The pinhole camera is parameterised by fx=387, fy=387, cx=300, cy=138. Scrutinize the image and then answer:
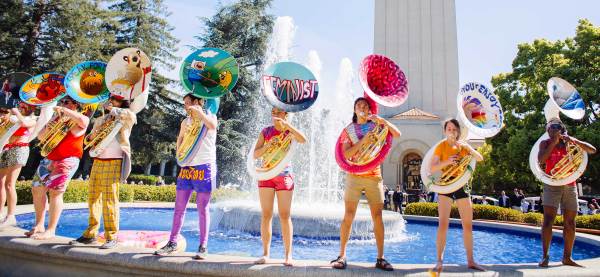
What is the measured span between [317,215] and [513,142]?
1726 cm

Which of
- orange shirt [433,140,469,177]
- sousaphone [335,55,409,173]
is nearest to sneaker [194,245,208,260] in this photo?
sousaphone [335,55,409,173]

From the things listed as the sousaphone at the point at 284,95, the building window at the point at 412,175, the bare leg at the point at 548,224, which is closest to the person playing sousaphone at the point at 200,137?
the sousaphone at the point at 284,95

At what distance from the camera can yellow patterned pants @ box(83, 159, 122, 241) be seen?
430 cm

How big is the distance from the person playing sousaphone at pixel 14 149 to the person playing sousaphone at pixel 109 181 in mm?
1806

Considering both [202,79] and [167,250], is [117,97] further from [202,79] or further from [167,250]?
[167,250]

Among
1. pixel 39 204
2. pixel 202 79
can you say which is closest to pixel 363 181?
pixel 202 79

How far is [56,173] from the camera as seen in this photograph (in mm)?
4648

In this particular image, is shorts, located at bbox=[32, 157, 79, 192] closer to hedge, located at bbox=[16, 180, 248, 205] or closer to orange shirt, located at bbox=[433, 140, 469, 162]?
orange shirt, located at bbox=[433, 140, 469, 162]

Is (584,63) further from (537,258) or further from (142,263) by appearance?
(142,263)

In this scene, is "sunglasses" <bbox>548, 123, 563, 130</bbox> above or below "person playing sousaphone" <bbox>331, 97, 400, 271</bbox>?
above

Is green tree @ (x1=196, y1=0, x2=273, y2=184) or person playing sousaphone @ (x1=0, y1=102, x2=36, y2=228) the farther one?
green tree @ (x1=196, y1=0, x2=273, y2=184)

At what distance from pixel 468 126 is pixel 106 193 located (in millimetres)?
4006

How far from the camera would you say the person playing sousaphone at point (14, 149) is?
545 cm

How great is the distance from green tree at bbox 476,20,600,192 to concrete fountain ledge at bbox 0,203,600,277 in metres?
18.5
